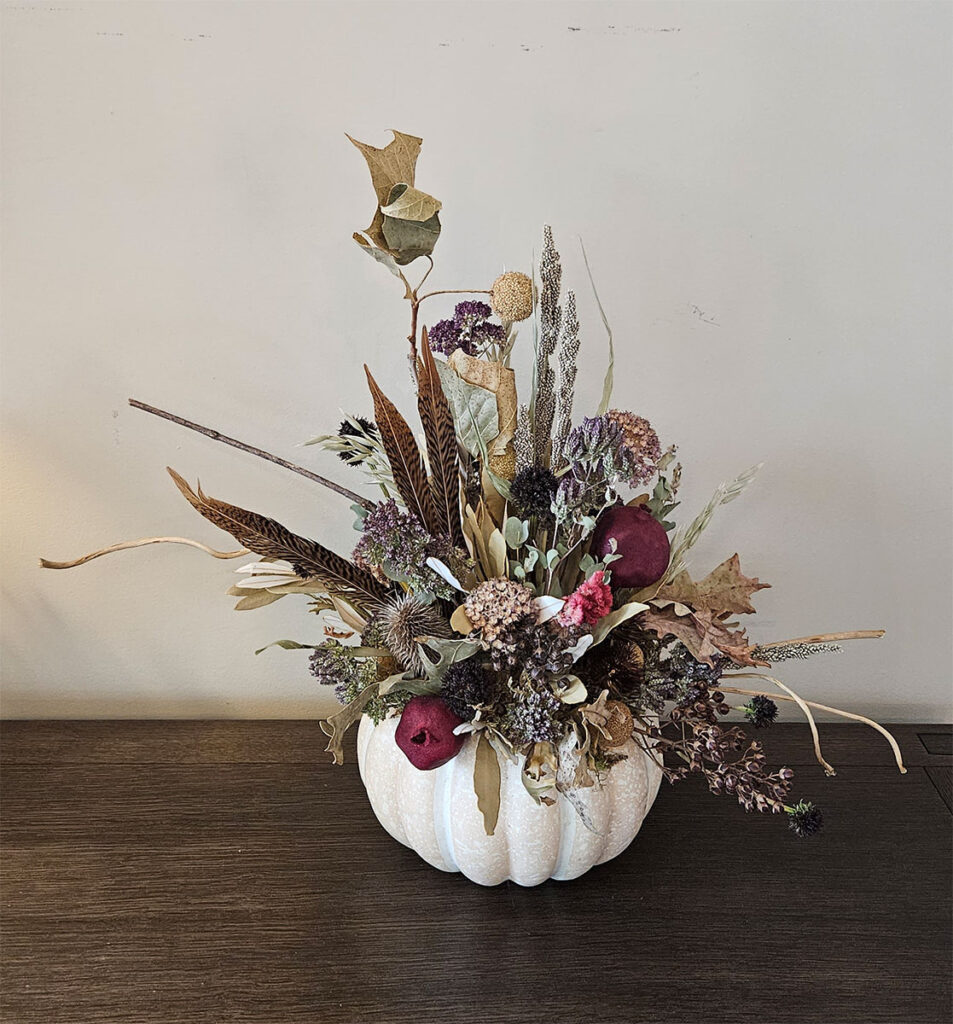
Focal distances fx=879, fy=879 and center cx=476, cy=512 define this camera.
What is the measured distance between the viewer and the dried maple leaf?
69cm

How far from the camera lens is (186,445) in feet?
3.39

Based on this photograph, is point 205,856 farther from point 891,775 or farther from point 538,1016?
point 891,775

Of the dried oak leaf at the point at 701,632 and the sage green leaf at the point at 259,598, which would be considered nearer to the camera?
the dried oak leaf at the point at 701,632

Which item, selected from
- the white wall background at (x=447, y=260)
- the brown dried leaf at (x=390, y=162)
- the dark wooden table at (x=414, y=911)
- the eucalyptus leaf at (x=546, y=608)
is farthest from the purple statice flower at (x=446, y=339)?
the dark wooden table at (x=414, y=911)

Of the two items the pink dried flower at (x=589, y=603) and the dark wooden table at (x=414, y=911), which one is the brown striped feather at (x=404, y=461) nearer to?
the pink dried flower at (x=589, y=603)

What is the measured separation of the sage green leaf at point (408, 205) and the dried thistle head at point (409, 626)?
285mm

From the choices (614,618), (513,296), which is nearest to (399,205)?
(513,296)

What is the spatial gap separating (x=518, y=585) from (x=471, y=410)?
0.14 metres

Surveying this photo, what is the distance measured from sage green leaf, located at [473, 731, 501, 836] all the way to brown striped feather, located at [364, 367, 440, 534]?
0.17 m

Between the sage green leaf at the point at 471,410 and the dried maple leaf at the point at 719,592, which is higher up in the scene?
the sage green leaf at the point at 471,410

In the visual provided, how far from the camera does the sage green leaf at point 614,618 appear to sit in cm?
62

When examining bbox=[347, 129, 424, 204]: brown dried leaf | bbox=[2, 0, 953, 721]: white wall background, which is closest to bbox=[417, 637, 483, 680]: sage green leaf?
bbox=[347, 129, 424, 204]: brown dried leaf

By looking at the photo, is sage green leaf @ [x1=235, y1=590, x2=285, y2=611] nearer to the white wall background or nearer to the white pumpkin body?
the white pumpkin body

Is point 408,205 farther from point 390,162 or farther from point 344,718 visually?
point 344,718
